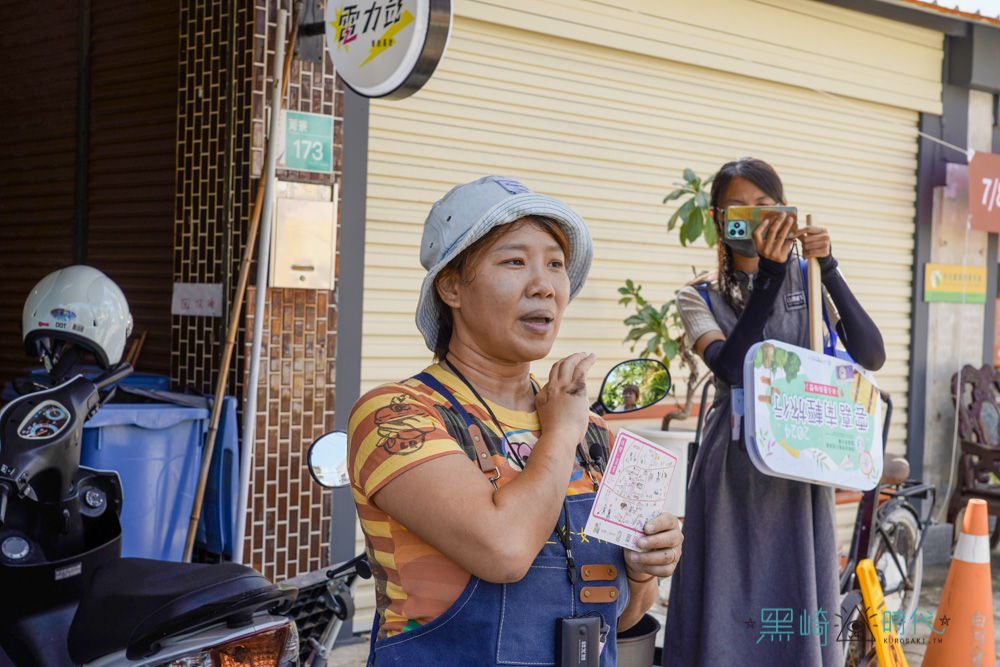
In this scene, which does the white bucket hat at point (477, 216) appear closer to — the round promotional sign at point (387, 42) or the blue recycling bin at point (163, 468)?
the round promotional sign at point (387, 42)

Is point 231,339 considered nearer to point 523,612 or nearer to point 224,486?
point 224,486

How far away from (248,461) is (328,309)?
0.86 metres

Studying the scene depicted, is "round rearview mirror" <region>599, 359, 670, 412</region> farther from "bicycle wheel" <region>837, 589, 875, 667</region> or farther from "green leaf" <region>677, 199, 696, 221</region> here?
"green leaf" <region>677, 199, 696, 221</region>

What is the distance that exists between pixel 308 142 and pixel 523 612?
348cm

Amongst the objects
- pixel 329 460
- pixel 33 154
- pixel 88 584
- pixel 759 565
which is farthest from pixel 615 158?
pixel 88 584

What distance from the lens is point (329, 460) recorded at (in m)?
2.65

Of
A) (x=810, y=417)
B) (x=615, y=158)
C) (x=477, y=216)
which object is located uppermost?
(x=615, y=158)

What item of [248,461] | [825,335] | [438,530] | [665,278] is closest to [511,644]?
[438,530]

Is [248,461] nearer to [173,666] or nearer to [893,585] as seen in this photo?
[173,666]

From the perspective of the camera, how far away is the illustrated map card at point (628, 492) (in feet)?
5.12

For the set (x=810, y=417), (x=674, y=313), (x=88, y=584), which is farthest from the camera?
(x=674, y=313)

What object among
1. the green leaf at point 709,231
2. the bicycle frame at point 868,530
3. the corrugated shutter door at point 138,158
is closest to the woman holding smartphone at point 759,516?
the bicycle frame at point 868,530

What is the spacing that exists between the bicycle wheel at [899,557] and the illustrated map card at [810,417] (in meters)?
1.54

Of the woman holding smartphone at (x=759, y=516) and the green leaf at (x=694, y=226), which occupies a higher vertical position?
the green leaf at (x=694, y=226)
